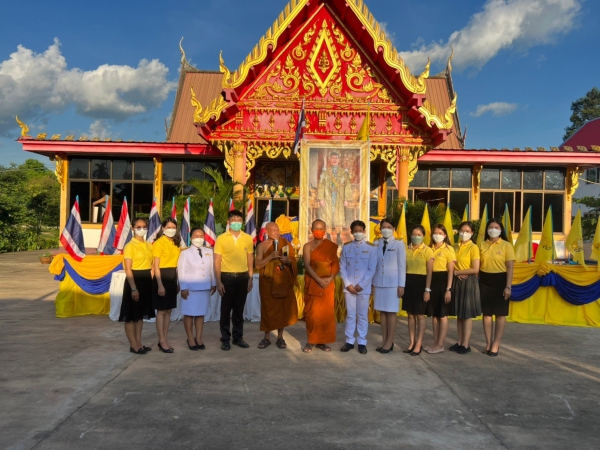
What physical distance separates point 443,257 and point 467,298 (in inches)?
22.3

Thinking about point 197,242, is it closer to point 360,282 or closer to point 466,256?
point 360,282

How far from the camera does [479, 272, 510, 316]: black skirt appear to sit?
5754 millimetres

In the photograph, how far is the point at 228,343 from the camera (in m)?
5.79

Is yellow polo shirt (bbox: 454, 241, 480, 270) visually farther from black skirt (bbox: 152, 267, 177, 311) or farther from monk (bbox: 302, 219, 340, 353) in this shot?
black skirt (bbox: 152, 267, 177, 311)

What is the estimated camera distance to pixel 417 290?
5773mm

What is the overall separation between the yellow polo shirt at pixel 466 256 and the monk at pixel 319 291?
4.95ft

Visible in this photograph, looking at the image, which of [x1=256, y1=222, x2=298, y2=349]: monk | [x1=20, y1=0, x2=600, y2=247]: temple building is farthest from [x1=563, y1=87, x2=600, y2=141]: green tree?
[x1=256, y1=222, x2=298, y2=349]: monk

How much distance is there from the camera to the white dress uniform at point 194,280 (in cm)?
570

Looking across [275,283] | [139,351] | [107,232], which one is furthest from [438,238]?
[107,232]

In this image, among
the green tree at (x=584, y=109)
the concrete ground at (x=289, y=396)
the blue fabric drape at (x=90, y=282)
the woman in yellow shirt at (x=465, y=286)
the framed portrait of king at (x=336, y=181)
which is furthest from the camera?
the green tree at (x=584, y=109)

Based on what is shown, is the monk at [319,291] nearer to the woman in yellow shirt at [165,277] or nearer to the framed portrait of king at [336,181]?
the woman in yellow shirt at [165,277]

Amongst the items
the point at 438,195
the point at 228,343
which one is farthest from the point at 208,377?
the point at 438,195

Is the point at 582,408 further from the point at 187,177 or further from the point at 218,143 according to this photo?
the point at 187,177

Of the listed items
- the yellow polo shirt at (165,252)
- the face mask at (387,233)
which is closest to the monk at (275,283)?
the yellow polo shirt at (165,252)
